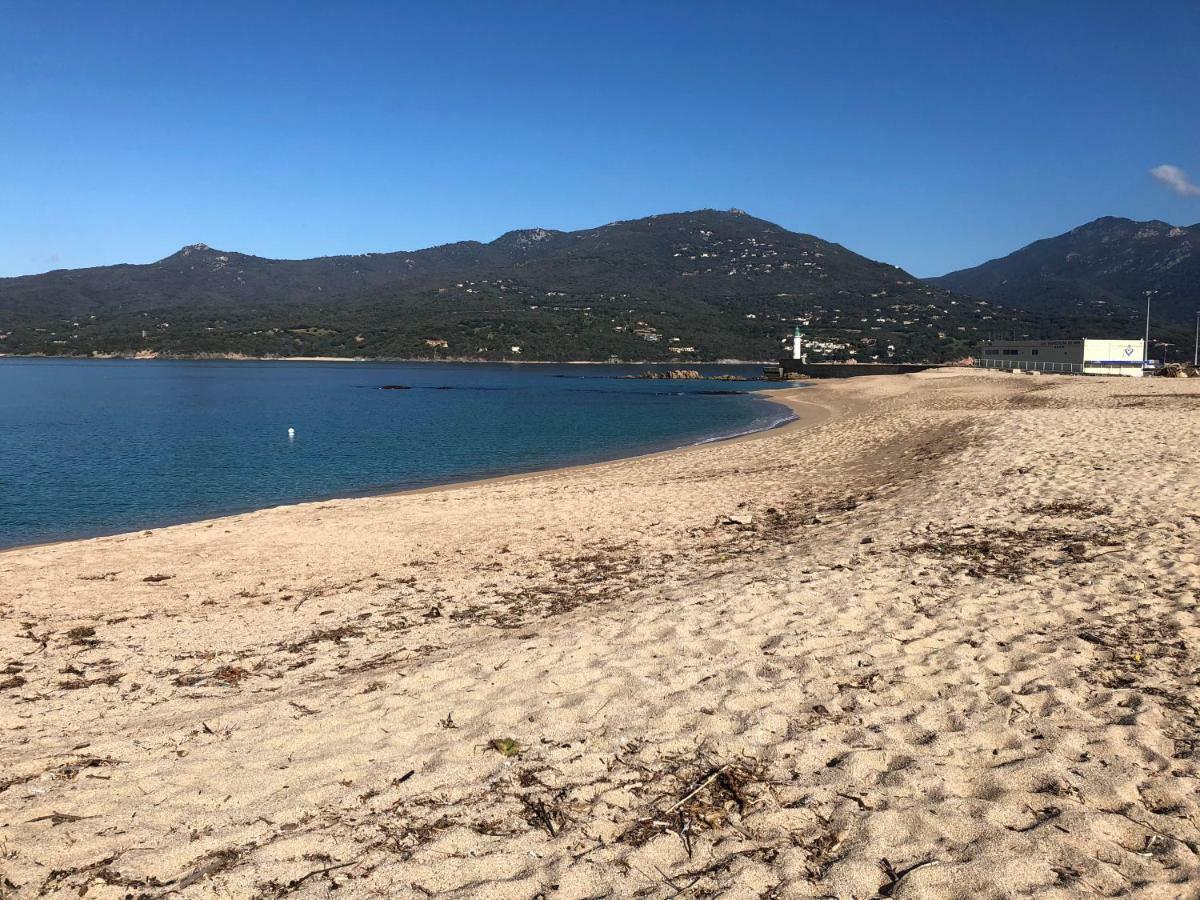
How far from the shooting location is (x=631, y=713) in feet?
17.3

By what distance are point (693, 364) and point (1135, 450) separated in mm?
137239

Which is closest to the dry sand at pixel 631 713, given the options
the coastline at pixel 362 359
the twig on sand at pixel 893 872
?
the twig on sand at pixel 893 872

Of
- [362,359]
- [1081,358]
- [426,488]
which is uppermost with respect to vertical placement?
[362,359]

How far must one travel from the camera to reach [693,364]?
5969 inches

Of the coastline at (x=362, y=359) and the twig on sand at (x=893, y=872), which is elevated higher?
the coastline at (x=362, y=359)

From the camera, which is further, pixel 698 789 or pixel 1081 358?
pixel 1081 358

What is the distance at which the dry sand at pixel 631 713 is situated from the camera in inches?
145

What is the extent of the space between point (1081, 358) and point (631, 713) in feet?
272

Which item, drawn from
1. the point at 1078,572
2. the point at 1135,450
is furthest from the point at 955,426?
the point at 1078,572

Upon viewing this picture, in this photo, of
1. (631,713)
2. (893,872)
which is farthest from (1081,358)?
(893,872)

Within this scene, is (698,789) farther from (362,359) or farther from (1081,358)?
(362,359)

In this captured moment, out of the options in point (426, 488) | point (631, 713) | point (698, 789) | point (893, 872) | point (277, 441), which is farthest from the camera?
point (277, 441)

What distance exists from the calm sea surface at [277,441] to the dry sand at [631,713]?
8863mm

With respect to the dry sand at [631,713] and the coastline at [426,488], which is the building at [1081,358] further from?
the dry sand at [631,713]
